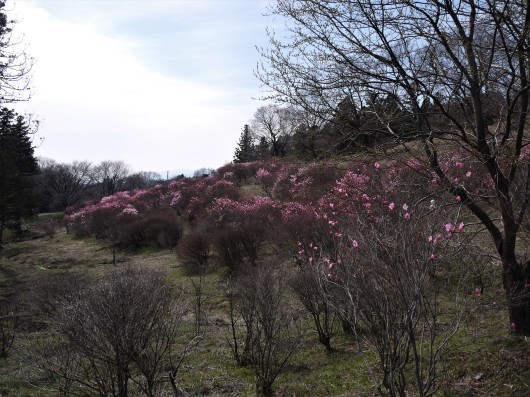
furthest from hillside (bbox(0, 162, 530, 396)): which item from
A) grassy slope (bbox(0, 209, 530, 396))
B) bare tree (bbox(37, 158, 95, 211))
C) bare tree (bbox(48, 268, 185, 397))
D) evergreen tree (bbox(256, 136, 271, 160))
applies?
bare tree (bbox(37, 158, 95, 211))

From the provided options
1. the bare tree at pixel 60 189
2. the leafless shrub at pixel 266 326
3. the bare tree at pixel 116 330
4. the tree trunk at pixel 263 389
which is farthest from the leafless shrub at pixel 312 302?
the bare tree at pixel 60 189

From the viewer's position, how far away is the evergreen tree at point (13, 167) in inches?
671

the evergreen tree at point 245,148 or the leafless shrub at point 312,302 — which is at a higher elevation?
the evergreen tree at point 245,148

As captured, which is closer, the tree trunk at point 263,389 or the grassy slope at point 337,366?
the grassy slope at point 337,366

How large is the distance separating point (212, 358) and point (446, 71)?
236 inches

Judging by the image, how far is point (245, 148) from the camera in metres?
53.4

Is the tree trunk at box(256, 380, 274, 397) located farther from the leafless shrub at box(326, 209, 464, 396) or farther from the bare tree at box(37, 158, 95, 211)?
the bare tree at box(37, 158, 95, 211)

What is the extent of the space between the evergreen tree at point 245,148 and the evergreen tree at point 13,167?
2355cm

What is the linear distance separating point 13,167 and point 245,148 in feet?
116

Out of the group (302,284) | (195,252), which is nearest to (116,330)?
(302,284)

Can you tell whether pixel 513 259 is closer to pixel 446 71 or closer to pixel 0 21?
pixel 446 71

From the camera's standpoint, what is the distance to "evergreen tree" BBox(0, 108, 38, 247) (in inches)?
671

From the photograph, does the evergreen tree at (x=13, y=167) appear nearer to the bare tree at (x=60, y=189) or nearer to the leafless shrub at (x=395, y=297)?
the leafless shrub at (x=395, y=297)

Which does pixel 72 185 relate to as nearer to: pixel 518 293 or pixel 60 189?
pixel 60 189
